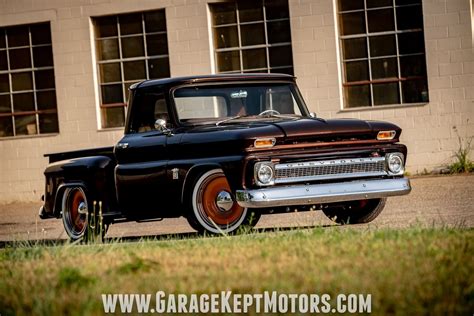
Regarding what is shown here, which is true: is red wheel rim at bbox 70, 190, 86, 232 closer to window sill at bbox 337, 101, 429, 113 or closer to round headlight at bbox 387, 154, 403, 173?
round headlight at bbox 387, 154, 403, 173

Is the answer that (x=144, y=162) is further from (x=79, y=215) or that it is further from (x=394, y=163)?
(x=394, y=163)

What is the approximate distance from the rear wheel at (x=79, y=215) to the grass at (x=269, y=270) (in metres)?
3.11

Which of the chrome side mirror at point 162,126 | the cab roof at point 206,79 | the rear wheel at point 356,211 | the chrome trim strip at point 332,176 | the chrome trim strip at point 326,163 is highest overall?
the cab roof at point 206,79

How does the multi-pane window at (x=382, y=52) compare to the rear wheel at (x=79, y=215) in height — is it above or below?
above

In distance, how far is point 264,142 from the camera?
36.3 feet

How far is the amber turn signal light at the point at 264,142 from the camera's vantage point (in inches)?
435

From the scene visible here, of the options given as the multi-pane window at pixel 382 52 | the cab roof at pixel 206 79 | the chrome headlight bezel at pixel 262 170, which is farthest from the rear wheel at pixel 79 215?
the multi-pane window at pixel 382 52

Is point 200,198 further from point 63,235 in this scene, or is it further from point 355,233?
point 63,235

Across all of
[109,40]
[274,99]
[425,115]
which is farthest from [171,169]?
[109,40]

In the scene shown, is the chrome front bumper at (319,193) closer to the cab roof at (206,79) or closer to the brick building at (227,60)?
the cab roof at (206,79)

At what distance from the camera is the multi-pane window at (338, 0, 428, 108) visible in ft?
68.1

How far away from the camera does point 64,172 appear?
13.3 metres

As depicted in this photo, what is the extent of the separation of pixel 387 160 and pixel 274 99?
1533mm

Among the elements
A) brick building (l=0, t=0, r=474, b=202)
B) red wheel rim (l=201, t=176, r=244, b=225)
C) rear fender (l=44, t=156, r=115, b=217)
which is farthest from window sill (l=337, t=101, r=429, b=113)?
red wheel rim (l=201, t=176, r=244, b=225)
